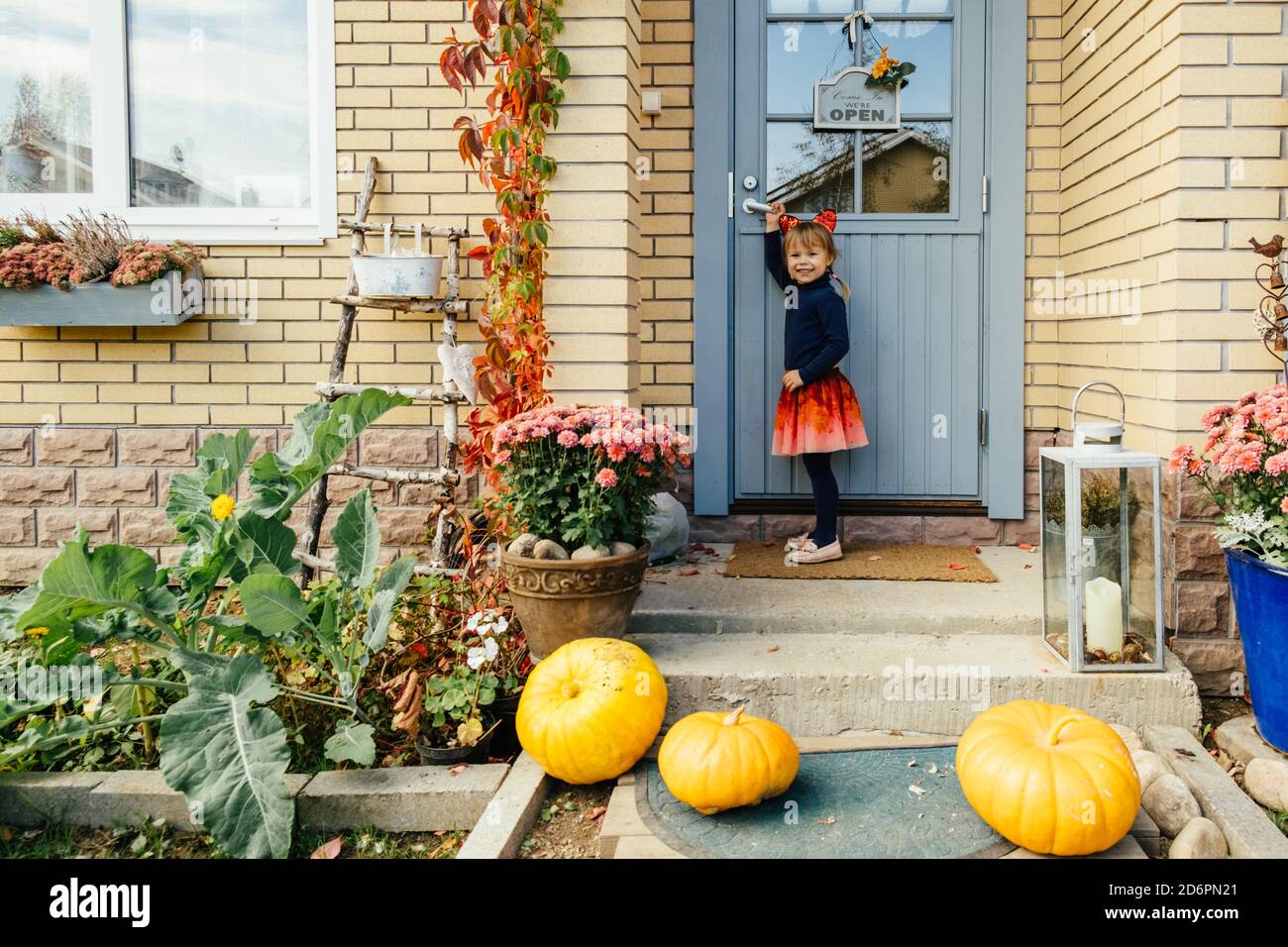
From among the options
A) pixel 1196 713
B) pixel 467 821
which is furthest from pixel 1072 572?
pixel 467 821

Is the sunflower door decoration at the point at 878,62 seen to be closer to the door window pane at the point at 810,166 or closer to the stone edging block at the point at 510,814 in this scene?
the door window pane at the point at 810,166

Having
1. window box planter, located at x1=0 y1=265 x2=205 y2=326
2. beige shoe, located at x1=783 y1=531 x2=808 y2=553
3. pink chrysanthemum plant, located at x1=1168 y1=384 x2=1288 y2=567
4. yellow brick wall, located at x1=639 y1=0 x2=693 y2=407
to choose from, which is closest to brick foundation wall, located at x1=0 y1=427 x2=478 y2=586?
window box planter, located at x1=0 y1=265 x2=205 y2=326

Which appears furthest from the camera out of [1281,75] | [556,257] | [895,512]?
[895,512]

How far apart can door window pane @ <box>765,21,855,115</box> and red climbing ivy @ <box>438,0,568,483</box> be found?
125 centimetres

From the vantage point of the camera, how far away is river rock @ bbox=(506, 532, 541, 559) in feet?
11.1

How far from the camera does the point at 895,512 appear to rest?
4.80m

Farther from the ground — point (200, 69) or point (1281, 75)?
point (200, 69)

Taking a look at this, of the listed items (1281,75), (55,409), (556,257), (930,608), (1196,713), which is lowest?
(1196,713)

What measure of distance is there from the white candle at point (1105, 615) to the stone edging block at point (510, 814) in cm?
170

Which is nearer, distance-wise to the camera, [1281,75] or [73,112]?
[1281,75]

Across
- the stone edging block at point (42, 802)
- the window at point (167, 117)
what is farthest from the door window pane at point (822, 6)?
the stone edging block at point (42, 802)

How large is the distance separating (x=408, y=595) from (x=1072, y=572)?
2.26m

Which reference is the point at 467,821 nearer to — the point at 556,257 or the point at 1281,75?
the point at 556,257

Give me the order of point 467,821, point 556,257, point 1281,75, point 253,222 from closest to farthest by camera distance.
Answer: point 467,821 < point 1281,75 < point 556,257 < point 253,222
